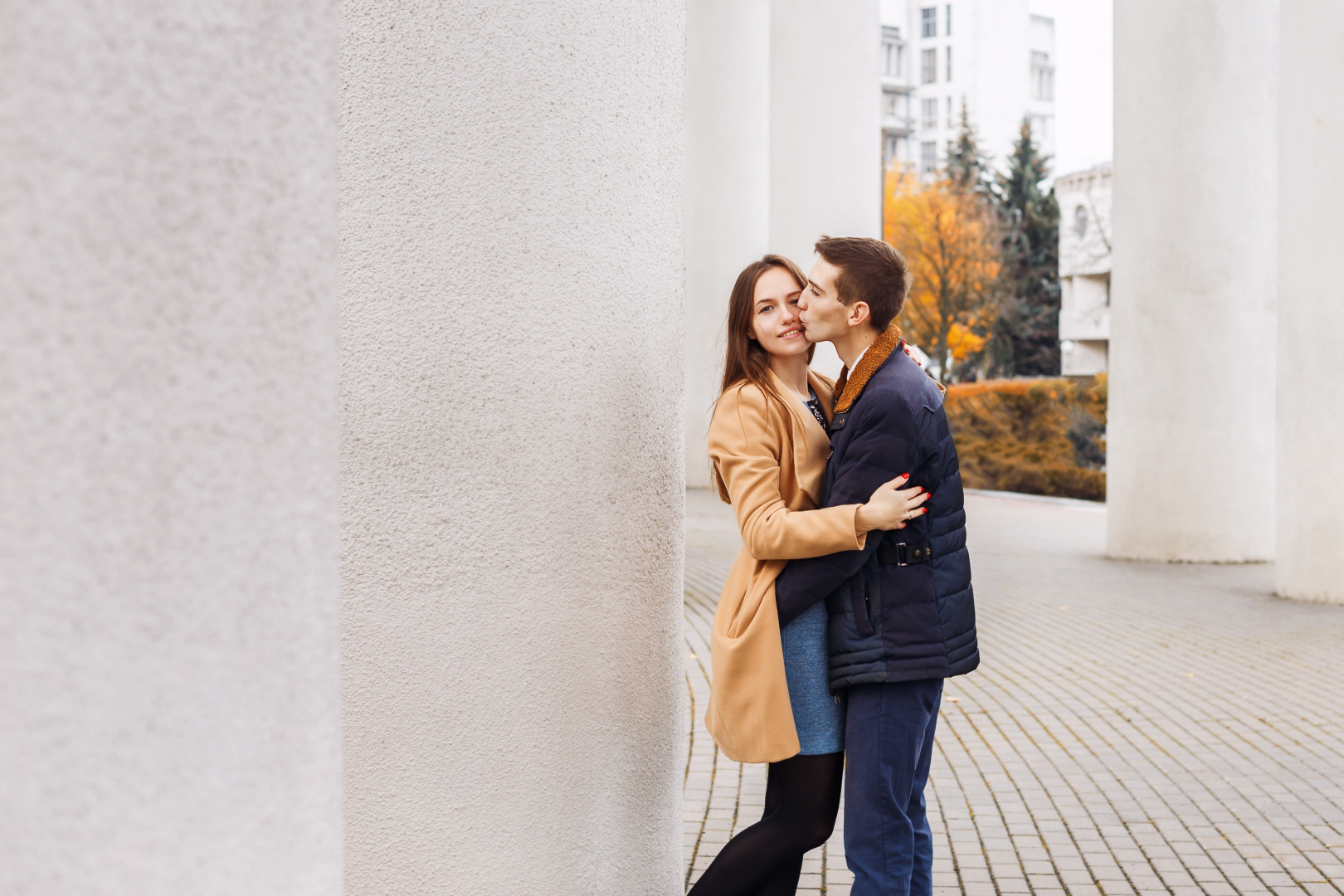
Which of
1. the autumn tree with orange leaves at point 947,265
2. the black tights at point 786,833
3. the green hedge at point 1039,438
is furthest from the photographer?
the autumn tree with orange leaves at point 947,265

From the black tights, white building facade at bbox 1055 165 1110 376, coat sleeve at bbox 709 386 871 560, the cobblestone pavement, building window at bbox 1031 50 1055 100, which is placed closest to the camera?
coat sleeve at bbox 709 386 871 560

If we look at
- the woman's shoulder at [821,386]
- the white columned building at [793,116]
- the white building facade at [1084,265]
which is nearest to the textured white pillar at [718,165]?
the white columned building at [793,116]

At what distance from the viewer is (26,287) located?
0.98m

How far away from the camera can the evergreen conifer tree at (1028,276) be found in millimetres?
42188

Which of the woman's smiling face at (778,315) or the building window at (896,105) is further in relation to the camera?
the building window at (896,105)

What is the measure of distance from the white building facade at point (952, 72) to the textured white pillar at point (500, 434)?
79513mm

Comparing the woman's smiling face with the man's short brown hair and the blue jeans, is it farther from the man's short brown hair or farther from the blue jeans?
the blue jeans

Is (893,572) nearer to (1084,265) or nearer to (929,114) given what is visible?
(1084,265)

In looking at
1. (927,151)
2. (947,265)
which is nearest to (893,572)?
(947,265)

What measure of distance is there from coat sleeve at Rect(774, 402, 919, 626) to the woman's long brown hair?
289 millimetres

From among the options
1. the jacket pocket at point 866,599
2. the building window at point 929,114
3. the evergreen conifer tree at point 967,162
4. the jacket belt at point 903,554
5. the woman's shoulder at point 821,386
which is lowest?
the jacket pocket at point 866,599

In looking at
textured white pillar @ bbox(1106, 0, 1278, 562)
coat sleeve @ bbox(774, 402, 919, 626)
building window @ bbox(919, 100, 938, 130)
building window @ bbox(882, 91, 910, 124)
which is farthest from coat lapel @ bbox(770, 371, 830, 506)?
building window @ bbox(919, 100, 938, 130)

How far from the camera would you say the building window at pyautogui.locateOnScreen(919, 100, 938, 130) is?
85750 millimetres

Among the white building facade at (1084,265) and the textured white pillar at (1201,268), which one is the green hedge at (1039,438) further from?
the white building facade at (1084,265)
